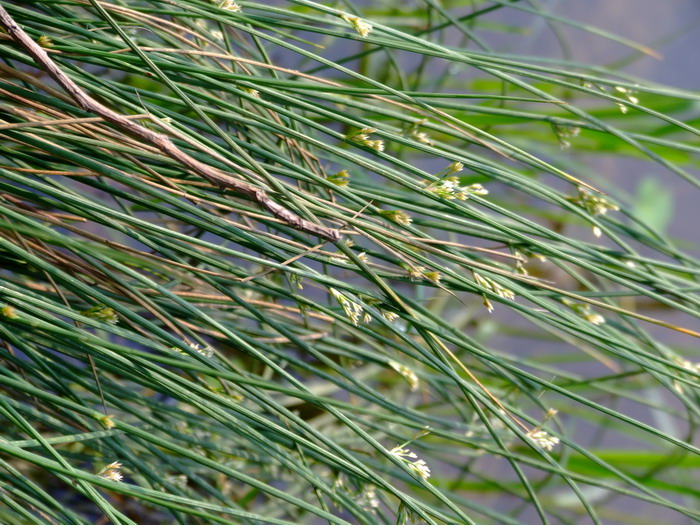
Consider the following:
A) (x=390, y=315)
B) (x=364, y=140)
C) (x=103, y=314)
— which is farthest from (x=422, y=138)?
(x=103, y=314)

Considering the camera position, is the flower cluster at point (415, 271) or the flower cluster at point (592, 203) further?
the flower cluster at point (592, 203)

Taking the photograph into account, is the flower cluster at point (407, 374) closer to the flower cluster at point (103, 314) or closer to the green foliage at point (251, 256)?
the green foliage at point (251, 256)

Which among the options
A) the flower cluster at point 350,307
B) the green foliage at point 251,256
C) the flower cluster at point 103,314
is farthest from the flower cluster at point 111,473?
the flower cluster at point 350,307

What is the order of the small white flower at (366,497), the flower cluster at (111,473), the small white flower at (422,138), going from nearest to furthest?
the flower cluster at (111,473) → the small white flower at (422,138) → the small white flower at (366,497)

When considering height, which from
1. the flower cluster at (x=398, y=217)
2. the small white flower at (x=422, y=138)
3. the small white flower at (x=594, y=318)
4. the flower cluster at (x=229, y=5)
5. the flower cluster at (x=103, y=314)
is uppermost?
the small white flower at (x=422, y=138)

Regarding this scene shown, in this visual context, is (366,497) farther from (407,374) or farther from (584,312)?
(584,312)

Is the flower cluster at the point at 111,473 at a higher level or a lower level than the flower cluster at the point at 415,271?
lower

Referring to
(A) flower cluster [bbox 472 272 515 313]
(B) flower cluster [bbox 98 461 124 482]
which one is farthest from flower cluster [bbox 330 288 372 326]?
(B) flower cluster [bbox 98 461 124 482]

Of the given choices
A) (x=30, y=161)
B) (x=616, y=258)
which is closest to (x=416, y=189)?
(x=616, y=258)

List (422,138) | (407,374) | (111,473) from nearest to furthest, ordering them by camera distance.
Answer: (111,473), (422,138), (407,374)
